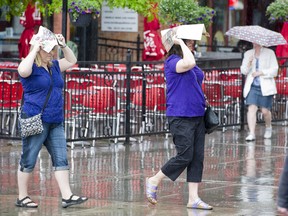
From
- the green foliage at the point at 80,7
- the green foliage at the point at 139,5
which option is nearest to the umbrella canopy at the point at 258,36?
the green foliage at the point at 139,5

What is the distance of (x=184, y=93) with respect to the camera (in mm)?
9805

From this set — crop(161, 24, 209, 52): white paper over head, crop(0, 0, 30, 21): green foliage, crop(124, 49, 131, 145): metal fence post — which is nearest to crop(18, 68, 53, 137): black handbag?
crop(161, 24, 209, 52): white paper over head

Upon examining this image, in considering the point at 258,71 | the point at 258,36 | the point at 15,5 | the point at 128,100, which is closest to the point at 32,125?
the point at 128,100

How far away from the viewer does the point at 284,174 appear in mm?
5699

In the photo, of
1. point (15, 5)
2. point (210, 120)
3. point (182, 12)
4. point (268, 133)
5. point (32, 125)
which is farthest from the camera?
point (15, 5)

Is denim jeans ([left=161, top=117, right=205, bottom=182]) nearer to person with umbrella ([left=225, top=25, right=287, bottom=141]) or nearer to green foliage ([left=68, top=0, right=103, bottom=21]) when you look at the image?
person with umbrella ([left=225, top=25, right=287, bottom=141])

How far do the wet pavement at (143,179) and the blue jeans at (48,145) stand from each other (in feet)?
1.49

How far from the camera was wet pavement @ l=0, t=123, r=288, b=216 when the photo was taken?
9844mm

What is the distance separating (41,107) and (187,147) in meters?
1.52

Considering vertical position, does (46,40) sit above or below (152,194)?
above

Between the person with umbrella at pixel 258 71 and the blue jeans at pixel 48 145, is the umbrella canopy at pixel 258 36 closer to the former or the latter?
the person with umbrella at pixel 258 71

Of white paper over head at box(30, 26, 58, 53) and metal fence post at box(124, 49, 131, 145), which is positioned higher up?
white paper over head at box(30, 26, 58, 53)

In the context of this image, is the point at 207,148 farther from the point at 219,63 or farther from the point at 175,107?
the point at 175,107

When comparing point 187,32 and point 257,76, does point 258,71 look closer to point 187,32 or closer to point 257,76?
point 257,76
